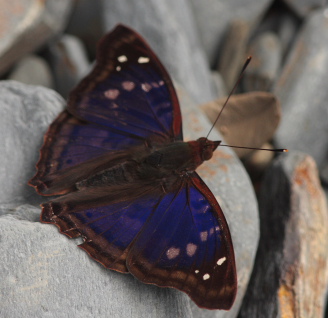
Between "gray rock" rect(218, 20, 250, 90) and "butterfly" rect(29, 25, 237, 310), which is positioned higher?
"butterfly" rect(29, 25, 237, 310)

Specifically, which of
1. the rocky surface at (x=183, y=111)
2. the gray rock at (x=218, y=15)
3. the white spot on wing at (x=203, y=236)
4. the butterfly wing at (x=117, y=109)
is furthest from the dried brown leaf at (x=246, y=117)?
the white spot on wing at (x=203, y=236)

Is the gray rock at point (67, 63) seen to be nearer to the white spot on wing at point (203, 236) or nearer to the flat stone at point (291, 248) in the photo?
the flat stone at point (291, 248)

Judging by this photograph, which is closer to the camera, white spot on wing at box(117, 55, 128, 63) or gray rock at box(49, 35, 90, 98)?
white spot on wing at box(117, 55, 128, 63)

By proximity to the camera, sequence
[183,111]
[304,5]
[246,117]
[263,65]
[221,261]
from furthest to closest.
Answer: [304,5]
[263,65]
[246,117]
[183,111]
[221,261]

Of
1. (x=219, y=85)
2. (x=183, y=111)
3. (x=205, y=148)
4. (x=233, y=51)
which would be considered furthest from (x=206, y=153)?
(x=233, y=51)

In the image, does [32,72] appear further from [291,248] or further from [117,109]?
[291,248]

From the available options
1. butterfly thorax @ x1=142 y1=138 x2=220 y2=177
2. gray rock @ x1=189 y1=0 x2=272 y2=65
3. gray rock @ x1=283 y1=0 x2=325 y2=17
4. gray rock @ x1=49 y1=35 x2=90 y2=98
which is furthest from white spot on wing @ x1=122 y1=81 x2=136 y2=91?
gray rock @ x1=283 y1=0 x2=325 y2=17

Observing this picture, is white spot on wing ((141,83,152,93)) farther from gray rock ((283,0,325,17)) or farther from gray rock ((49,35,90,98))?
gray rock ((283,0,325,17))
